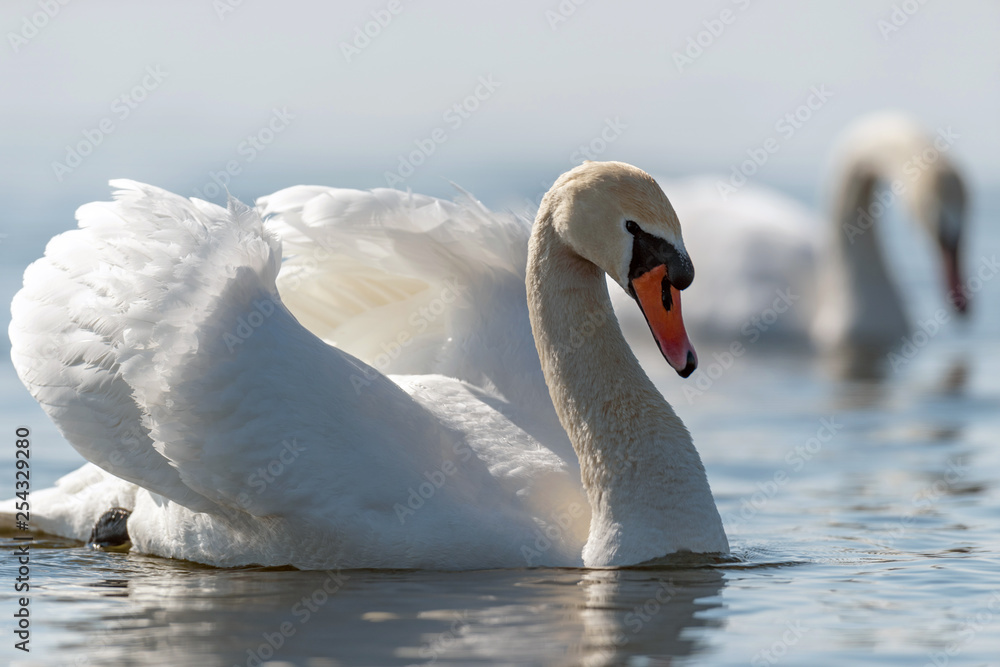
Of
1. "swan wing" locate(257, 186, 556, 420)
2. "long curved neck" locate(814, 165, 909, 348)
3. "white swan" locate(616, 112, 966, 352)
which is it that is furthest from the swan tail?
"long curved neck" locate(814, 165, 909, 348)

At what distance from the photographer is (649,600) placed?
6035 millimetres

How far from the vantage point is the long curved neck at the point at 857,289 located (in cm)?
1565

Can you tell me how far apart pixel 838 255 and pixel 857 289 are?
448 millimetres

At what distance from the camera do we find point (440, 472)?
6.53 meters

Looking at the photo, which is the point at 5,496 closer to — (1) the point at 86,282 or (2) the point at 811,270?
(1) the point at 86,282

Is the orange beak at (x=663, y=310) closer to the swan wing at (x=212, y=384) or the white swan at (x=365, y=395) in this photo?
the white swan at (x=365, y=395)

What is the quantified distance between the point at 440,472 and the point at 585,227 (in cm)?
115

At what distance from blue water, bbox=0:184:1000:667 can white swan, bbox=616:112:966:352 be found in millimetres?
6037

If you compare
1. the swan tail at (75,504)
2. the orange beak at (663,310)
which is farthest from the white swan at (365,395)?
the swan tail at (75,504)

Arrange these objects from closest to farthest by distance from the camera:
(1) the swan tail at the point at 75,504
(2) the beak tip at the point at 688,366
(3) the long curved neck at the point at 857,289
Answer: (2) the beak tip at the point at 688,366 < (1) the swan tail at the point at 75,504 < (3) the long curved neck at the point at 857,289

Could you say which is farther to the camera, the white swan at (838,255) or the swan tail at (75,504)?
the white swan at (838,255)

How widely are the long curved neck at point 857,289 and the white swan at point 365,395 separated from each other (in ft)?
28.7

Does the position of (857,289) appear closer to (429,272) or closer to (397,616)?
(429,272)

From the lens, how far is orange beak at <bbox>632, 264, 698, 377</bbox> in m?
6.25
